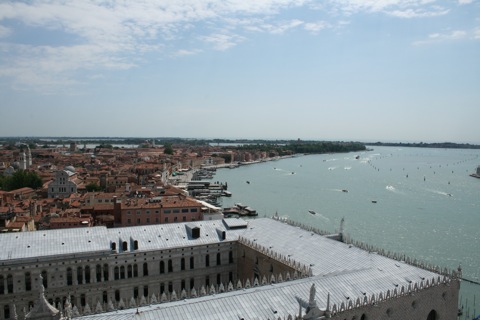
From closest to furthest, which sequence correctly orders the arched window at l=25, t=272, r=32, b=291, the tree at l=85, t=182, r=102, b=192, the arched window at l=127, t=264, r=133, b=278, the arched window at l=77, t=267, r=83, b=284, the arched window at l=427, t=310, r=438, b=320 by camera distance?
the arched window at l=427, t=310, r=438, b=320 → the arched window at l=25, t=272, r=32, b=291 → the arched window at l=77, t=267, r=83, b=284 → the arched window at l=127, t=264, r=133, b=278 → the tree at l=85, t=182, r=102, b=192

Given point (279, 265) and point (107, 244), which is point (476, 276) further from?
point (107, 244)

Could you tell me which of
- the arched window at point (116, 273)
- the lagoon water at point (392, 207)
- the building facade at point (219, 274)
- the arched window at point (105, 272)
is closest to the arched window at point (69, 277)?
the building facade at point (219, 274)

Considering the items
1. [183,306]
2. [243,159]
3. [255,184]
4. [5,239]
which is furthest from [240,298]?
[243,159]

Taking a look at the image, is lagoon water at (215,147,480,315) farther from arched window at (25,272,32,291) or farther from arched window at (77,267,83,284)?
arched window at (25,272,32,291)

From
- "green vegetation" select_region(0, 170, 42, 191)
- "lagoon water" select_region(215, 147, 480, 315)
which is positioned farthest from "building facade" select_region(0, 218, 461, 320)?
"green vegetation" select_region(0, 170, 42, 191)

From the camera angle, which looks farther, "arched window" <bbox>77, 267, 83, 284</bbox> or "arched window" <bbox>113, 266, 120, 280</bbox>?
"arched window" <bbox>113, 266, 120, 280</bbox>

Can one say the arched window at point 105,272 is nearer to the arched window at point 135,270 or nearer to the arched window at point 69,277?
the arched window at point 135,270
